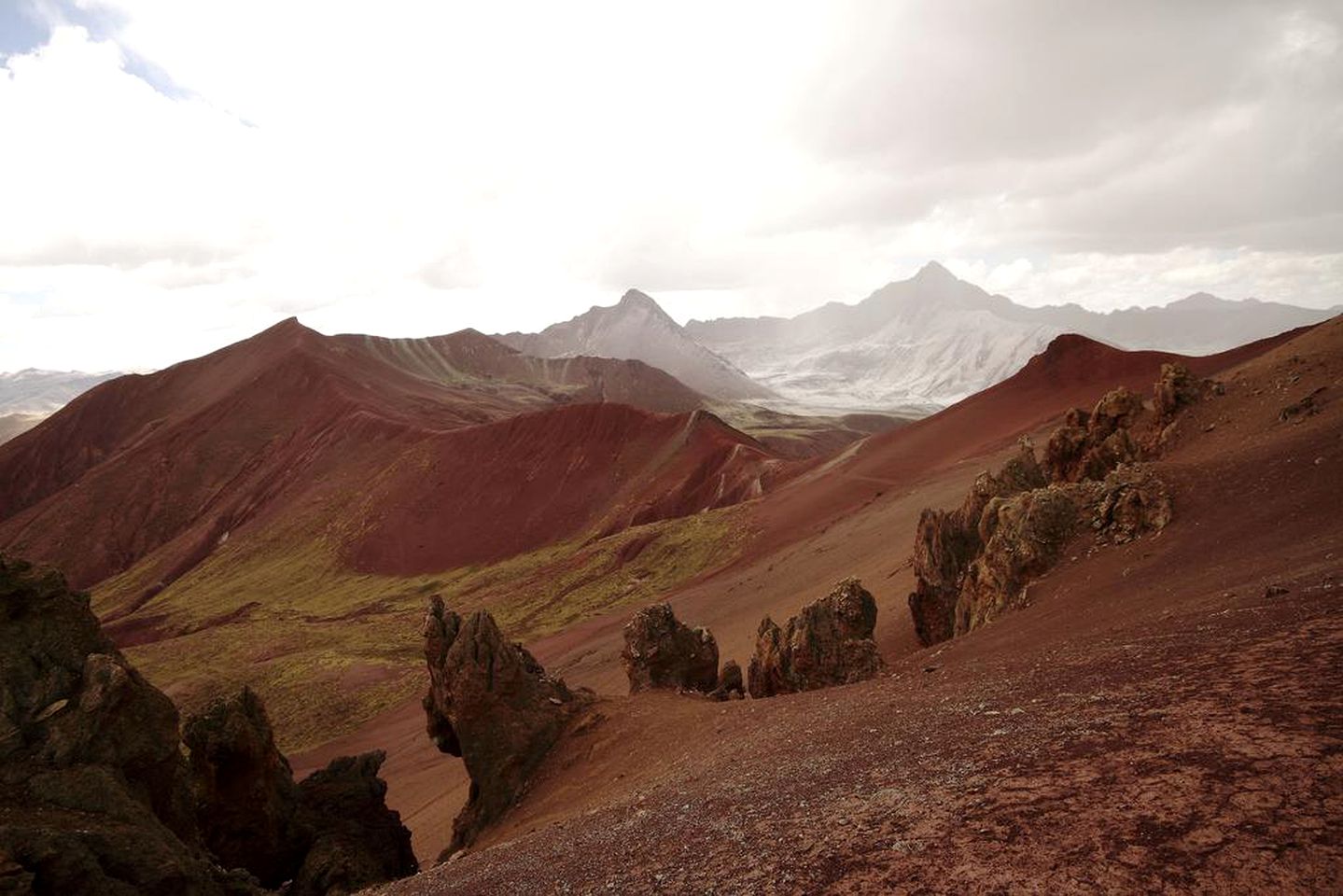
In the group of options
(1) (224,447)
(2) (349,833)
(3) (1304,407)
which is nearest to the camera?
(2) (349,833)

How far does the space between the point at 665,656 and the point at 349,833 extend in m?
10.1

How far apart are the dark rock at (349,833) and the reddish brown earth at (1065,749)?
120 inches

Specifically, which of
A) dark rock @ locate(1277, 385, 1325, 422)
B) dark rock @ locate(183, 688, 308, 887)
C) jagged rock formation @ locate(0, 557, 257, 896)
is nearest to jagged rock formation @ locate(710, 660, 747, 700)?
dark rock @ locate(183, 688, 308, 887)

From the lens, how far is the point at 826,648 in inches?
863

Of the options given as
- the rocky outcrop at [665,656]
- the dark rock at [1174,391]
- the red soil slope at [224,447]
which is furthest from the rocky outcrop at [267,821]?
the red soil slope at [224,447]

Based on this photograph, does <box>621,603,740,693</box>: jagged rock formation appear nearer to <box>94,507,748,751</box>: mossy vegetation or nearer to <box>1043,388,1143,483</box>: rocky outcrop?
<box>1043,388,1143,483</box>: rocky outcrop

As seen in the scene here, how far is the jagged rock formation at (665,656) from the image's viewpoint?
24.9 m

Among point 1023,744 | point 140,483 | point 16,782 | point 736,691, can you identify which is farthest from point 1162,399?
point 140,483

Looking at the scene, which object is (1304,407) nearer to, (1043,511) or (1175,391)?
(1175,391)

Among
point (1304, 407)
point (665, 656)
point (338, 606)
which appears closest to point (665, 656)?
point (665, 656)

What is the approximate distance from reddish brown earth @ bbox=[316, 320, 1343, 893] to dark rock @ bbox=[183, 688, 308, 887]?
541 centimetres

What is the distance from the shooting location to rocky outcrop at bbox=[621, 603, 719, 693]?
24.9m

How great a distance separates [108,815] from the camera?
12.4 m

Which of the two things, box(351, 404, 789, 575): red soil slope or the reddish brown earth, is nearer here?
the reddish brown earth
